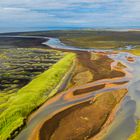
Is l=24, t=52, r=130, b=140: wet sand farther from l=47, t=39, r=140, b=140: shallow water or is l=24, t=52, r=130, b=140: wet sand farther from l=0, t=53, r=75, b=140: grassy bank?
l=0, t=53, r=75, b=140: grassy bank

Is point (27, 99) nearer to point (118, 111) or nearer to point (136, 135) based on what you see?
point (118, 111)

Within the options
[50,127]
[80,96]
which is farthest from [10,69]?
[50,127]

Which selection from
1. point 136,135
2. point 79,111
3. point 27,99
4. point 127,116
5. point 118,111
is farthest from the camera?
point 27,99

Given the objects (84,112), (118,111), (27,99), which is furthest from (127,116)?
(27,99)

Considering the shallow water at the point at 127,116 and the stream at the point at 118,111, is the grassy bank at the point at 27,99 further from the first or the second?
the shallow water at the point at 127,116

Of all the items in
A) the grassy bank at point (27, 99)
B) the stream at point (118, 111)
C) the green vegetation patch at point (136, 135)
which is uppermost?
the grassy bank at point (27, 99)

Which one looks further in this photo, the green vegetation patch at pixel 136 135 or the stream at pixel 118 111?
the stream at pixel 118 111

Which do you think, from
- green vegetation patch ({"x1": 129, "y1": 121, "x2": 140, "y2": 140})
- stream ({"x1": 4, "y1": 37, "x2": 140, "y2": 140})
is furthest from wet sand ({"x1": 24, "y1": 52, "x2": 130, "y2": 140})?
green vegetation patch ({"x1": 129, "y1": 121, "x2": 140, "y2": 140})

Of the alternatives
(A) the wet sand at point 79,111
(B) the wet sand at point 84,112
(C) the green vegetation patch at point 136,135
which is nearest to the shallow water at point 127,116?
(C) the green vegetation patch at point 136,135
